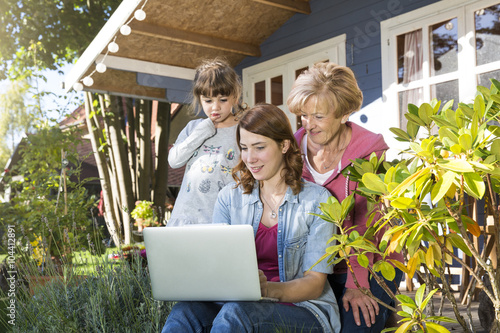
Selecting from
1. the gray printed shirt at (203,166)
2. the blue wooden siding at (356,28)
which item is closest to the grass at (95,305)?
the gray printed shirt at (203,166)

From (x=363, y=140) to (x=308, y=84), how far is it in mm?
349

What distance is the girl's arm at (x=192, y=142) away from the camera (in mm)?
2796

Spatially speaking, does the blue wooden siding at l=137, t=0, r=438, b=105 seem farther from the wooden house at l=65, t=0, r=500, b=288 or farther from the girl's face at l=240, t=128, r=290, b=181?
the girl's face at l=240, t=128, r=290, b=181

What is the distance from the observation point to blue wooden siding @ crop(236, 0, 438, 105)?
489cm

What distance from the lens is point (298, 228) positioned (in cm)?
205

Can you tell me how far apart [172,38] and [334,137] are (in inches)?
134

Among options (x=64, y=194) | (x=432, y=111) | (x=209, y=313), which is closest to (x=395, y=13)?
(x=432, y=111)

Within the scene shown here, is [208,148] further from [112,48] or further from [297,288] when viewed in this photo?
[112,48]

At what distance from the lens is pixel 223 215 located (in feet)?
7.35

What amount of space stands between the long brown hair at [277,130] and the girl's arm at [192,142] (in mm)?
691

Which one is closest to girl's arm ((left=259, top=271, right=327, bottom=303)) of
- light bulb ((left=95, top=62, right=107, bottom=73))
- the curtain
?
the curtain

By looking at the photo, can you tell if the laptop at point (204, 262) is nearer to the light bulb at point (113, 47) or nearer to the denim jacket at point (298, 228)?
the denim jacket at point (298, 228)

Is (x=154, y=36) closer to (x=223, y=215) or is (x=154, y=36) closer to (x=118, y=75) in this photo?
(x=118, y=75)

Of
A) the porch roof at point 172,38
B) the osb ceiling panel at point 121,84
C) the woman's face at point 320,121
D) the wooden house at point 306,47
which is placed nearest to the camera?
the woman's face at point 320,121
